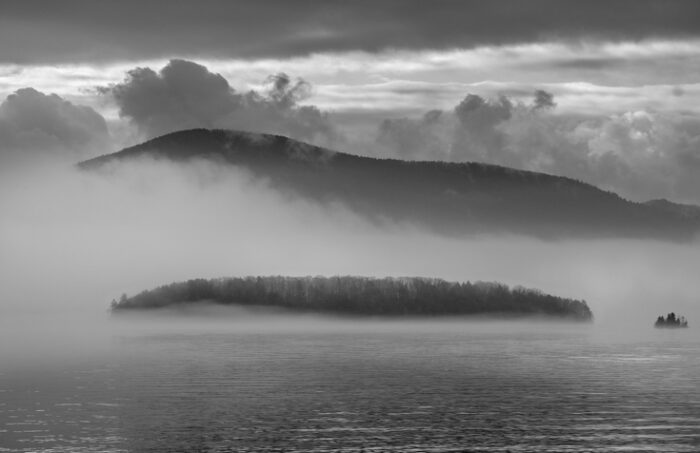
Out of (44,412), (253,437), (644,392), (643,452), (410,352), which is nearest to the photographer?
(643,452)

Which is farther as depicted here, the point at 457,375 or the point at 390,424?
the point at 457,375

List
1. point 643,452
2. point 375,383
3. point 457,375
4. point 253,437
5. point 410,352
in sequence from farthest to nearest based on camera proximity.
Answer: point 410,352, point 457,375, point 375,383, point 253,437, point 643,452

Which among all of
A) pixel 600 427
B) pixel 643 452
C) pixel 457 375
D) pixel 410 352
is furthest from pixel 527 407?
pixel 410 352

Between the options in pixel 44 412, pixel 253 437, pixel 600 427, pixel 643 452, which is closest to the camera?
pixel 643 452

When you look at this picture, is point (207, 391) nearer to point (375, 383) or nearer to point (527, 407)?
point (375, 383)

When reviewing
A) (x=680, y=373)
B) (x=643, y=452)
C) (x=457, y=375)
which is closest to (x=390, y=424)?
(x=643, y=452)

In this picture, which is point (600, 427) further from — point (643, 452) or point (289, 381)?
point (289, 381)
